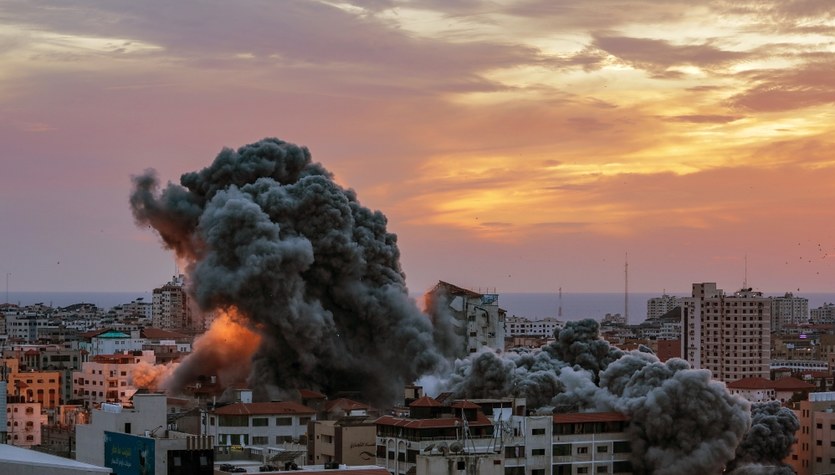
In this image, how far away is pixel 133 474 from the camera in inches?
2282

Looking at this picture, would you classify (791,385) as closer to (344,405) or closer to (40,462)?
(344,405)

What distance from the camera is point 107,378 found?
11656cm

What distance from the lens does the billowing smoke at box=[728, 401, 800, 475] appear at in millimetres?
80312

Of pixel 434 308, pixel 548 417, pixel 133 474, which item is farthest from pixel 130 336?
pixel 133 474

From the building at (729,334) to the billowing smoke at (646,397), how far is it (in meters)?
54.3

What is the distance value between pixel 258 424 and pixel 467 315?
116 ft

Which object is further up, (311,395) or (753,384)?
(311,395)

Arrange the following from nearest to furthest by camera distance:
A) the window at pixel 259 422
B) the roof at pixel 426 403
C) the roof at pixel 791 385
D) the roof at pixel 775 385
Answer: the roof at pixel 426 403 → the window at pixel 259 422 → the roof at pixel 791 385 → the roof at pixel 775 385

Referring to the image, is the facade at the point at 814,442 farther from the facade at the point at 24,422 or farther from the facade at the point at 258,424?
the facade at the point at 24,422

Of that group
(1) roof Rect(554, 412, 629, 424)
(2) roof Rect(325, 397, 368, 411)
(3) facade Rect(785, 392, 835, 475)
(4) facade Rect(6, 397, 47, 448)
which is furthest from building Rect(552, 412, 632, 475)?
(4) facade Rect(6, 397, 47, 448)

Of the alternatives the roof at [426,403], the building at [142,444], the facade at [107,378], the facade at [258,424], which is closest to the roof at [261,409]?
the facade at [258,424]

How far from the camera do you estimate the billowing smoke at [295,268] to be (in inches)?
3733

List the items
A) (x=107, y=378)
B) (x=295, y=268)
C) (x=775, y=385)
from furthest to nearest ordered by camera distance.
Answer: (x=775, y=385), (x=107, y=378), (x=295, y=268)

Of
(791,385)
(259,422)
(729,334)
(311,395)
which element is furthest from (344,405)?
(729,334)
